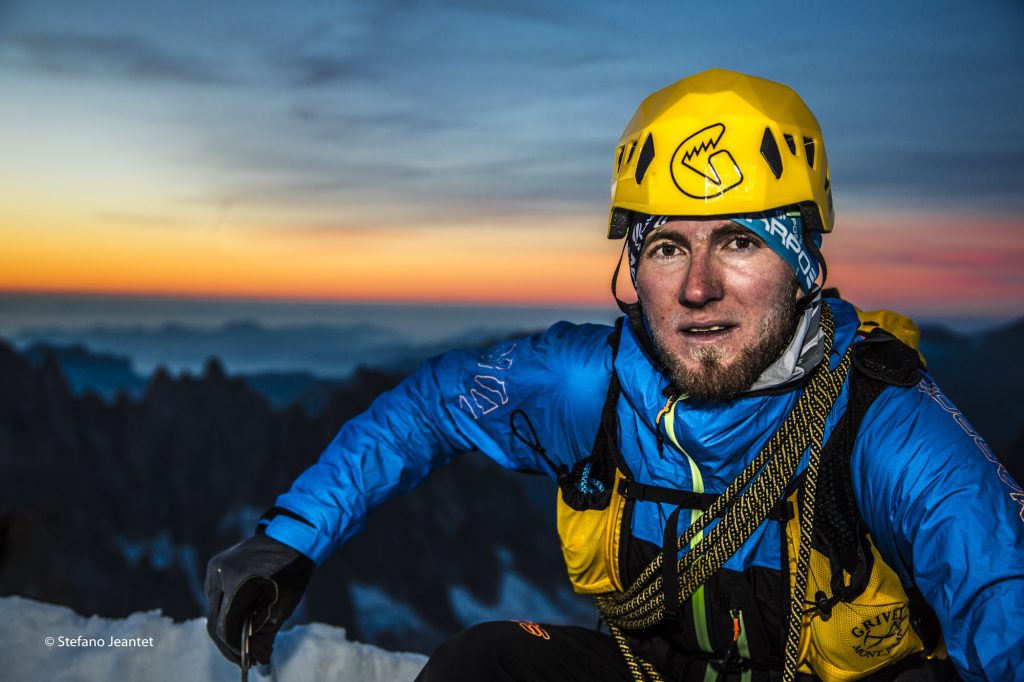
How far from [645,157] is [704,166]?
21 centimetres

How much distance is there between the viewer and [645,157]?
240 centimetres

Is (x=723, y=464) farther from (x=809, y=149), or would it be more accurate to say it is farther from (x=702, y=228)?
(x=809, y=149)

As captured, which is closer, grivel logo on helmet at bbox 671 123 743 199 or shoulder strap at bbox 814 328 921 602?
shoulder strap at bbox 814 328 921 602

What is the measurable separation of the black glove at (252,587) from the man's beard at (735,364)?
4.31 feet

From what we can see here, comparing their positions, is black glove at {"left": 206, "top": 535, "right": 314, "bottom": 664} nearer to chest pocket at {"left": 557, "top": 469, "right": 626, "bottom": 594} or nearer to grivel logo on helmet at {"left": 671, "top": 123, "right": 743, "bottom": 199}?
chest pocket at {"left": 557, "top": 469, "right": 626, "bottom": 594}

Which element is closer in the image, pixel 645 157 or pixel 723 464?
pixel 723 464

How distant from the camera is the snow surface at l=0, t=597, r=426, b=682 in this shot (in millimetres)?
3400

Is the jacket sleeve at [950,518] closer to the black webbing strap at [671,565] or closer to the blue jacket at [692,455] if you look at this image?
the blue jacket at [692,455]

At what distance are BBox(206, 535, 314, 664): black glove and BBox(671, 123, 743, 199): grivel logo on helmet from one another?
5.45ft

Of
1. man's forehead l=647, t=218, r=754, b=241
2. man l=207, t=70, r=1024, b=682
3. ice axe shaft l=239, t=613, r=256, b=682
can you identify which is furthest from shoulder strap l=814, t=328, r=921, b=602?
ice axe shaft l=239, t=613, r=256, b=682

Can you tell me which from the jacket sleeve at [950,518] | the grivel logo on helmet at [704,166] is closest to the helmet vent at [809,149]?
the grivel logo on helmet at [704,166]

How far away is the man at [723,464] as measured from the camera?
80.6 inches

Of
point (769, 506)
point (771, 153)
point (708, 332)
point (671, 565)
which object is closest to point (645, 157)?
point (771, 153)

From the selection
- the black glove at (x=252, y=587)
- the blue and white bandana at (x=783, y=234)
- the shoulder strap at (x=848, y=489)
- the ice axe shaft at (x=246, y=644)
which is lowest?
the ice axe shaft at (x=246, y=644)
